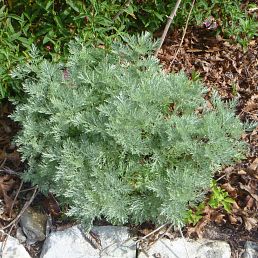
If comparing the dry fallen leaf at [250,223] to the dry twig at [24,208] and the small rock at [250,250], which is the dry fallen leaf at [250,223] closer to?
the small rock at [250,250]

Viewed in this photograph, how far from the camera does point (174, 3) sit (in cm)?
406

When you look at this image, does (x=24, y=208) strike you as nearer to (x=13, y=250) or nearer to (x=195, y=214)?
(x=13, y=250)

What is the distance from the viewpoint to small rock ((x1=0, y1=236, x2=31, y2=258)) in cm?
371

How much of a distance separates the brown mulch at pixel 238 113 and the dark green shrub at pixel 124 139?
16.1 inches

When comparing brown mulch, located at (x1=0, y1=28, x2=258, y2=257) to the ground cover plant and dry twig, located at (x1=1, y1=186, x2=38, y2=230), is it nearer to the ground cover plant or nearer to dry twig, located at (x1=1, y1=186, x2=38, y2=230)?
dry twig, located at (x1=1, y1=186, x2=38, y2=230)

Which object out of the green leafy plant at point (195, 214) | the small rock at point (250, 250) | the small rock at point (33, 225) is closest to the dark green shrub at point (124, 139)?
the green leafy plant at point (195, 214)

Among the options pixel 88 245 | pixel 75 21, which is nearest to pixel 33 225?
pixel 88 245

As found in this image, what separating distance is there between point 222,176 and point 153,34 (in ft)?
4.70

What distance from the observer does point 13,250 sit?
12.2 ft

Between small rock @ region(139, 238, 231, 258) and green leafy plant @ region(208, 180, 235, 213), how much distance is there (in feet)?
0.83

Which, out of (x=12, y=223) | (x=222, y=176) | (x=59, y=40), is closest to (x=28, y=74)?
(x=59, y=40)

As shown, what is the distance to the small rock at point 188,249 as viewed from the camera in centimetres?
360

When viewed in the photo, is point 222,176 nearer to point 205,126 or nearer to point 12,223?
point 205,126

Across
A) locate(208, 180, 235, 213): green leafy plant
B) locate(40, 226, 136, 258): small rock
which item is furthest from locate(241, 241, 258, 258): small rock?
locate(40, 226, 136, 258): small rock
